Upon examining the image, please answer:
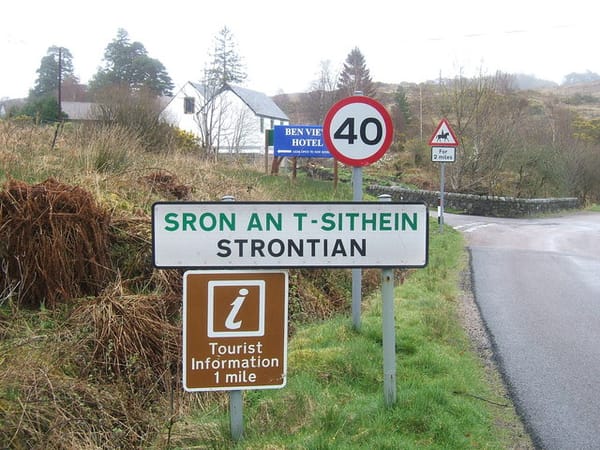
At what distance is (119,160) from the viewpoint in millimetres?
11125

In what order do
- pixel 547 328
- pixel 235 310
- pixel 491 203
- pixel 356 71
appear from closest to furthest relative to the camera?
pixel 235 310 → pixel 547 328 → pixel 491 203 → pixel 356 71

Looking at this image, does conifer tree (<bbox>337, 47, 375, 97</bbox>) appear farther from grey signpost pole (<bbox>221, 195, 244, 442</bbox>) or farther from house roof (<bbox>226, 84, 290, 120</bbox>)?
grey signpost pole (<bbox>221, 195, 244, 442</bbox>)

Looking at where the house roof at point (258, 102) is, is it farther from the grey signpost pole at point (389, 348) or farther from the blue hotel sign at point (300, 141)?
the grey signpost pole at point (389, 348)

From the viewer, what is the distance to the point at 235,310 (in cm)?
395

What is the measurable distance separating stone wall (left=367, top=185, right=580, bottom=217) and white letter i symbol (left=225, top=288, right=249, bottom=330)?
22.2 meters

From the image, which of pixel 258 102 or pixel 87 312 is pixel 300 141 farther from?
pixel 258 102

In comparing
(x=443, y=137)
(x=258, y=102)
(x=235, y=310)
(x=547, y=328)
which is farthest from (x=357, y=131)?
(x=258, y=102)

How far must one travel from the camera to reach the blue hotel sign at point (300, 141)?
1464 cm

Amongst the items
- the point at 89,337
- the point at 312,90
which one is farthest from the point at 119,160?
the point at 312,90

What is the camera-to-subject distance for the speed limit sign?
5.78 metres

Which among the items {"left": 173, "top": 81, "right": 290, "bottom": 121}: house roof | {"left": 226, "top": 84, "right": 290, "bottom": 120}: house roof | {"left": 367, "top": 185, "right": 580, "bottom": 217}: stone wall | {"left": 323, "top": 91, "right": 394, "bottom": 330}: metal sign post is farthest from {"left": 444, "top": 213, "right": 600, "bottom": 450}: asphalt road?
{"left": 226, "top": 84, "right": 290, "bottom": 120}: house roof

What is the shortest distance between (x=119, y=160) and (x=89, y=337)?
210 inches

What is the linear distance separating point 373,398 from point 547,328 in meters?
3.65

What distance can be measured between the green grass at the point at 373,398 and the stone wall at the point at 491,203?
19597 mm
